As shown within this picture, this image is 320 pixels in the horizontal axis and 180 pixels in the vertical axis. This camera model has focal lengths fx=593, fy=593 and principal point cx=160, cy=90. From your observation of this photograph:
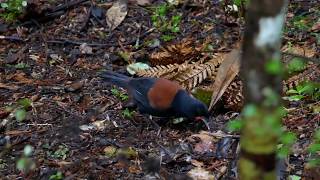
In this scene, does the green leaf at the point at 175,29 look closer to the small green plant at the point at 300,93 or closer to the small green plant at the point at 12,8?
the small green plant at the point at 12,8

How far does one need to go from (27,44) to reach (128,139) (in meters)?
2.36

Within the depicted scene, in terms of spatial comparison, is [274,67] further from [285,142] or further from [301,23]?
[301,23]

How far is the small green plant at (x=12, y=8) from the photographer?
691 centimetres

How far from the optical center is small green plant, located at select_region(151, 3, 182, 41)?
6570 millimetres

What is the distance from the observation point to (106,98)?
5.53m

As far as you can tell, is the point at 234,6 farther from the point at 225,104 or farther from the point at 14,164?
the point at 14,164

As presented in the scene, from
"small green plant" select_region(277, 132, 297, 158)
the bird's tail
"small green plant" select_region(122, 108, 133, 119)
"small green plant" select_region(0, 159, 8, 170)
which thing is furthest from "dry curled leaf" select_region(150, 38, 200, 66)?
"small green plant" select_region(277, 132, 297, 158)

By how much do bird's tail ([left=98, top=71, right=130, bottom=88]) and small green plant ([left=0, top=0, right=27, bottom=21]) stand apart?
1.71 meters

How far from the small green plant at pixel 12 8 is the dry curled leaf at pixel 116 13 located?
99 centimetres

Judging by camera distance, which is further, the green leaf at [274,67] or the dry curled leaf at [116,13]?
the dry curled leaf at [116,13]

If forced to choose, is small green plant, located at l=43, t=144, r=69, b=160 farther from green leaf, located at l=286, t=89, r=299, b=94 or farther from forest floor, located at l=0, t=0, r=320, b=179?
green leaf, located at l=286, t=89, r=299, b=94

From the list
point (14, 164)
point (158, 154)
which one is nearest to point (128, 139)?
point (158, 154)

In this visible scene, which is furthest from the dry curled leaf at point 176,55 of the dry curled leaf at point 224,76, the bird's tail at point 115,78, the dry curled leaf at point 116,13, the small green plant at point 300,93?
the small green plant at point 300,93

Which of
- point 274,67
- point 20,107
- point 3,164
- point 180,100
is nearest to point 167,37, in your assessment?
point 180,100
